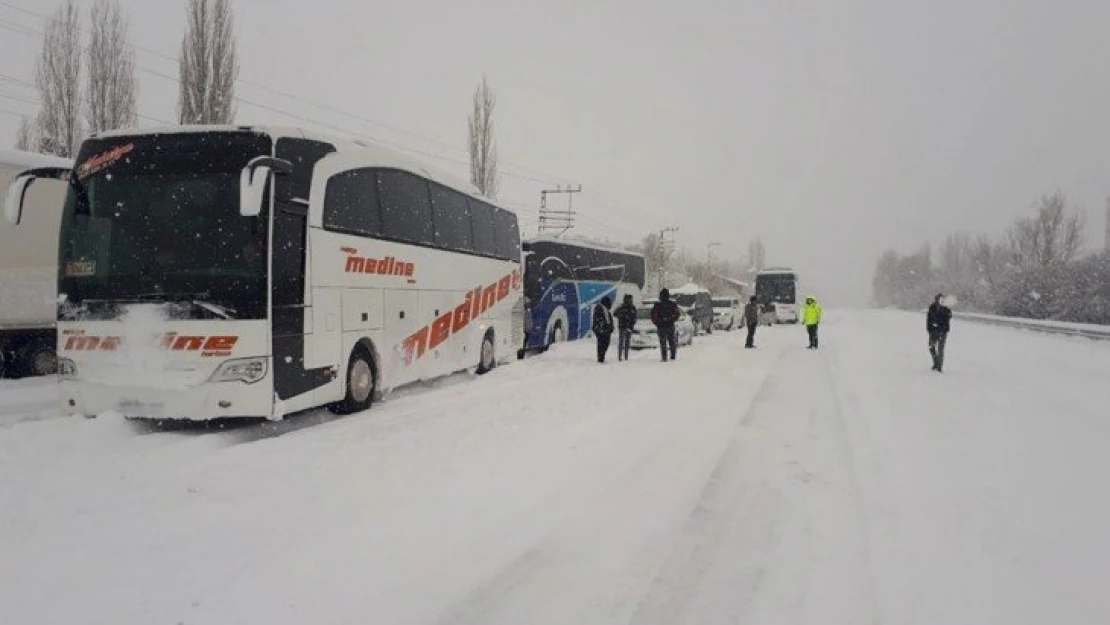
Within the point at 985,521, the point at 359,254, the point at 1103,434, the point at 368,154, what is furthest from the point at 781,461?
the point at 368,154

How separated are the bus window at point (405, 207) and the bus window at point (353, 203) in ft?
0.85

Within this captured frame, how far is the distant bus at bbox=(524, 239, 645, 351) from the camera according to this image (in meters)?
21.2

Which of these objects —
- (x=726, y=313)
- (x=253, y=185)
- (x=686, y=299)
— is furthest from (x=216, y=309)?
(x=726, y=313)

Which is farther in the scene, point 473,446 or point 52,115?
point 52,115

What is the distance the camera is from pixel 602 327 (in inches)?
658

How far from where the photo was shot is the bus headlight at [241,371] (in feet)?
24.2

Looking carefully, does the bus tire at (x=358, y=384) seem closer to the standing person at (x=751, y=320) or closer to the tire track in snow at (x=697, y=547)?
the tire track in snow at (x=697, y=547)

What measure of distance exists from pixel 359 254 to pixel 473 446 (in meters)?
3.87

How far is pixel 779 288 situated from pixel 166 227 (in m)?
41.4

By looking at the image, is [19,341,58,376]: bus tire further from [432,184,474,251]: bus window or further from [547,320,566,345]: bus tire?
[547,320,566,345]: bus tire

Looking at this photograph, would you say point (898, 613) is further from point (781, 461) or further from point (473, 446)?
point (473, 446)

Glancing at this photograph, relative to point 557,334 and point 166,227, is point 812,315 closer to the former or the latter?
point 557,334

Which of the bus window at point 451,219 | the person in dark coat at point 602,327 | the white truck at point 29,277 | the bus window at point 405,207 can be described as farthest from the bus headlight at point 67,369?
the person in dark coat at point 602,327

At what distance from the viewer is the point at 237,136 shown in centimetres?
784
